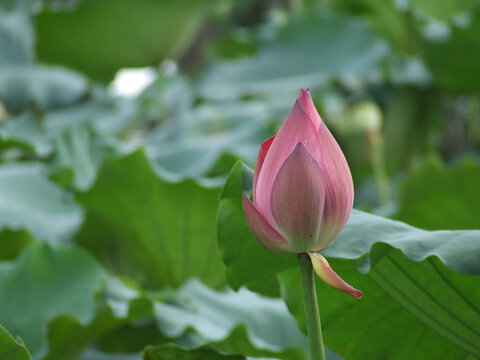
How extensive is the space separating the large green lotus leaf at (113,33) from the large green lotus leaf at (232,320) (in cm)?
112

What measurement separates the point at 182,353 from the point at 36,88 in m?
1.33

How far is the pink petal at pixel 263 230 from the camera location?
0.34 meters

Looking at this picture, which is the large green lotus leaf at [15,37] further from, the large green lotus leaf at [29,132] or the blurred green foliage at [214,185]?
the large green lotus leaf at [29,132]

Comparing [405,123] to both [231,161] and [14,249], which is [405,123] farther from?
[14,249]

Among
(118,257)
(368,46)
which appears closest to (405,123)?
(368,46)

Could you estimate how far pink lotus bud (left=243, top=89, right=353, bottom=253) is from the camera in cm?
34

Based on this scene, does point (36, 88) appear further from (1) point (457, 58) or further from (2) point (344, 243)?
(2) point (344, 243)

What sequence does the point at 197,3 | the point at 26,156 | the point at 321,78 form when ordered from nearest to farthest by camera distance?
the point at 26,156 < the point at 321,78 < the point at 197,3

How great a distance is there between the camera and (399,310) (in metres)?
0.46

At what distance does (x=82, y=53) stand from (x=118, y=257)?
0.87 metres

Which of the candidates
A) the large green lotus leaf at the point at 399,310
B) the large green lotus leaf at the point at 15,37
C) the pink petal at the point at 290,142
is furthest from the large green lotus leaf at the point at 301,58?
the pink petal at the point at 290,142

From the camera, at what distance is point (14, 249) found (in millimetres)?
907

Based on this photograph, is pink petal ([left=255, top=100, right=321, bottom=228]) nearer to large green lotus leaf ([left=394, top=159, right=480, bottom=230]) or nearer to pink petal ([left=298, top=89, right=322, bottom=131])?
pink petal ([left=298, top=89, right=322, bottom=131])

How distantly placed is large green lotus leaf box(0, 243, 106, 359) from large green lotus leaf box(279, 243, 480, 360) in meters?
0.27
